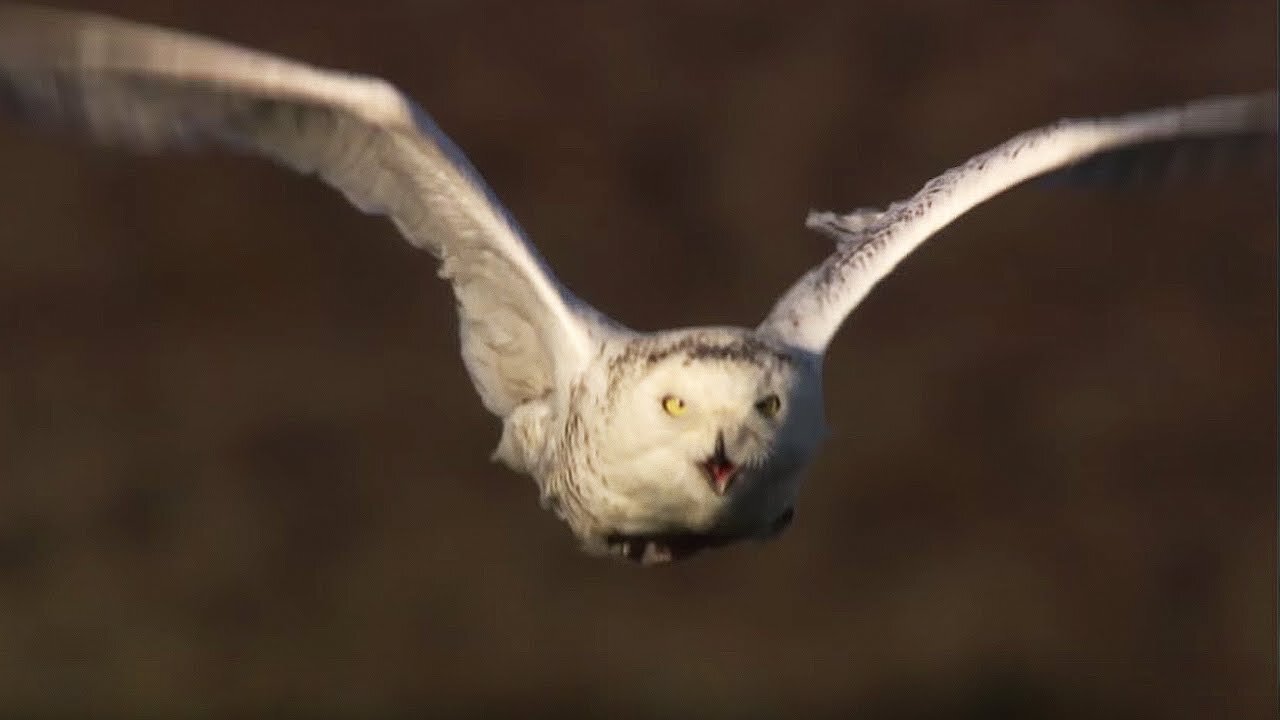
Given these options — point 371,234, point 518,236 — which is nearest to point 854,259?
point 518,236

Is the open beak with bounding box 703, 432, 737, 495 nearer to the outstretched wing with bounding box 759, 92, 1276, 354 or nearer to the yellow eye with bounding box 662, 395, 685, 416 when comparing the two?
the yellow eye with bounding box 662, 395, 685, 416

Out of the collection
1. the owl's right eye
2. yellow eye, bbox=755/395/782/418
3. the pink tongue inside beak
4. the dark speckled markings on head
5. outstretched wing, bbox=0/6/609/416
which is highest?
outstretched wing, bbox=0/6/609/416

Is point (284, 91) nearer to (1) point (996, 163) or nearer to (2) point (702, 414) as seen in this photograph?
(2) point (702, 414)

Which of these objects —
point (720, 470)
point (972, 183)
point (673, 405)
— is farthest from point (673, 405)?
point (972, 183)

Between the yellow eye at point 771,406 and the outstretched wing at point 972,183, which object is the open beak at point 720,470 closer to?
the yellow eye at point 771,406

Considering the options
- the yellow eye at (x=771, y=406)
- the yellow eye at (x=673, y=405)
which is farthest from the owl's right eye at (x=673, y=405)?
the yellow eye at (x=771, y=406)

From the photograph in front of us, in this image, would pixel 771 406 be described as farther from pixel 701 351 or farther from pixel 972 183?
pixel 972 183

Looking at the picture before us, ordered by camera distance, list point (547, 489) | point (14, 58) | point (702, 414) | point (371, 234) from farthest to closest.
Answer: point (371, 234)
point (547, 489)
point (14, 58)
point (702, 414)

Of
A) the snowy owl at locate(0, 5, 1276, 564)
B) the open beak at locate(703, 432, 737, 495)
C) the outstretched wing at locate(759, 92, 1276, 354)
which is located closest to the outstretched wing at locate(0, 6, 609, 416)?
the snowy owl at locate(0, 5, 1276, 564)
